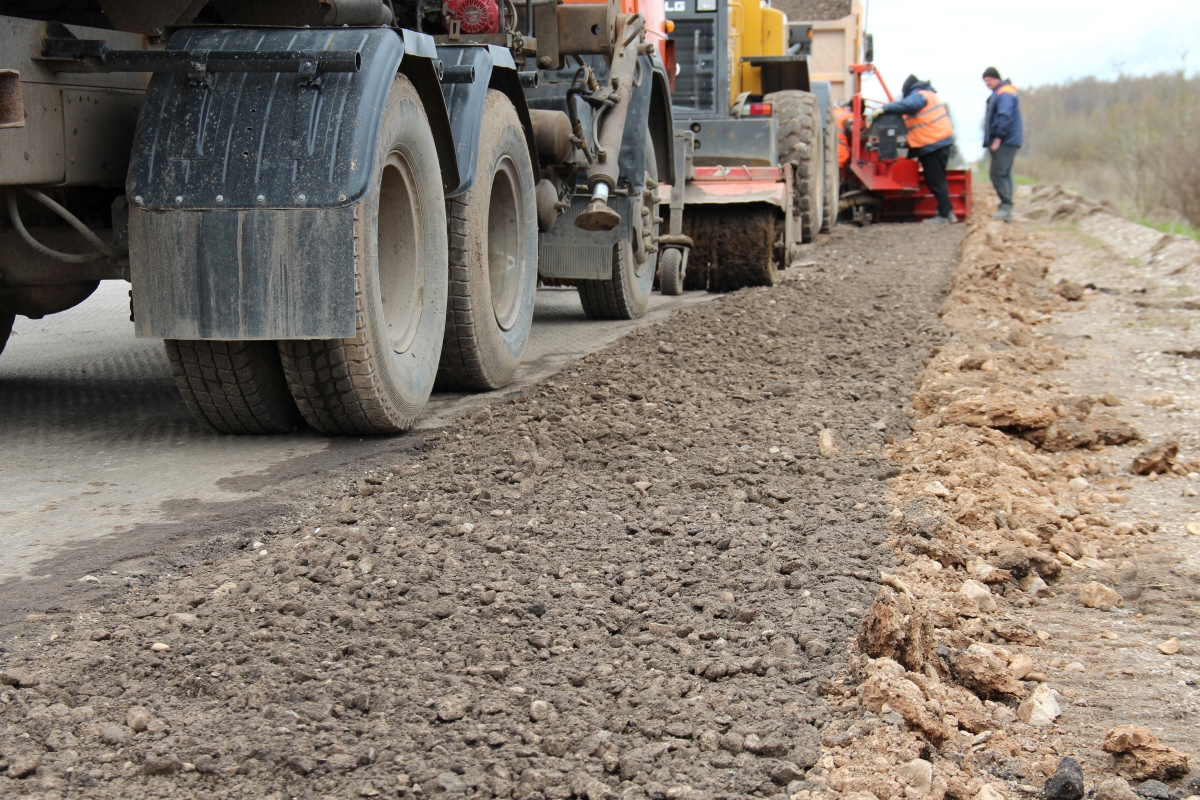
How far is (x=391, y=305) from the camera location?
4.19m

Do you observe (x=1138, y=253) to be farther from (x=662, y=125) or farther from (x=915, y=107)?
(x=662, y=125)

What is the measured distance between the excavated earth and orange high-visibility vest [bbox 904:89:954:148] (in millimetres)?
10036

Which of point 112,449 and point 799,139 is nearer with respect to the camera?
point 112,449

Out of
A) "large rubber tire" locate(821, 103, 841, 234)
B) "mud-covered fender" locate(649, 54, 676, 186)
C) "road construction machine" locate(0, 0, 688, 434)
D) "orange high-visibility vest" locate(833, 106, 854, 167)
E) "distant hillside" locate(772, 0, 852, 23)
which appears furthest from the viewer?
"distant hillside" locate(772, 0, 852, 23)

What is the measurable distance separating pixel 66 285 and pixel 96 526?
1.36m

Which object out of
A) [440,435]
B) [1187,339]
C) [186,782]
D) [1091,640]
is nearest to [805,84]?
[1187,339]

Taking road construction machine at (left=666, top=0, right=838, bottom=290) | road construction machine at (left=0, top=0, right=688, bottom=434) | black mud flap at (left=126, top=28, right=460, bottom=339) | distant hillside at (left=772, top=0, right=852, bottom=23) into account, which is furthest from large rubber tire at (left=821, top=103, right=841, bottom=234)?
black mud flap at (left=126, top=28, right=460, bottom=339)

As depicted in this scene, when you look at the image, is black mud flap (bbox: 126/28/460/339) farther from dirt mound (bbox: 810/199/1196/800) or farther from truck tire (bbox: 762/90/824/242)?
truck tire (bbox: 762/90/824/242)

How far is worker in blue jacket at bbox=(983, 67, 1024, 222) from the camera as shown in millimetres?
14383

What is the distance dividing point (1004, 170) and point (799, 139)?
5131 mm

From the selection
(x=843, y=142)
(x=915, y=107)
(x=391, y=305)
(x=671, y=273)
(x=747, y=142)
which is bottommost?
(x=671, y=273)

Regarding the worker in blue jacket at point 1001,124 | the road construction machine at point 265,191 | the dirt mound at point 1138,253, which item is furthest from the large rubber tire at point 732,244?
the worker in blue jacket at point 1001,124

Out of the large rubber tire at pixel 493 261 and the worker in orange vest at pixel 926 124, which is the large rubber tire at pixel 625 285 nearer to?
the large rubber tire at pixel 493 261

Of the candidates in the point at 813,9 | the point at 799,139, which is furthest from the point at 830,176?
the point at 813,9
